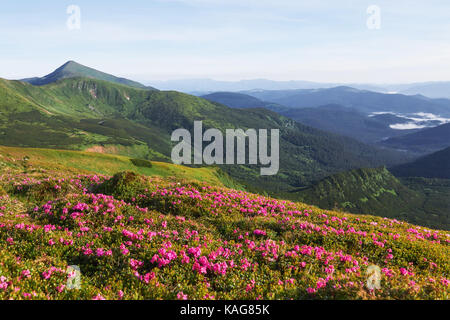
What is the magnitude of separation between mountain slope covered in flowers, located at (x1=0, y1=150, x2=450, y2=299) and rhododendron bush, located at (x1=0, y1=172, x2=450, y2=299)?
4 cm

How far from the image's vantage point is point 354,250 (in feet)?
38.8

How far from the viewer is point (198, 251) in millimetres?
9734

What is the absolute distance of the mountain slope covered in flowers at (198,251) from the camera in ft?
25.1

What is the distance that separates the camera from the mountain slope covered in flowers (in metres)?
7.66

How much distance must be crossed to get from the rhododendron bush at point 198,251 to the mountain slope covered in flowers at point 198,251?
0.14 ft

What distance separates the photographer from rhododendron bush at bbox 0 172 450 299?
7.66 meters

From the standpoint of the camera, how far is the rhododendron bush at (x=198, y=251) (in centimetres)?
766

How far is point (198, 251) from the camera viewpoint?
9734 mm

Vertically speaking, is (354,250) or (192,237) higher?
(192,237)
